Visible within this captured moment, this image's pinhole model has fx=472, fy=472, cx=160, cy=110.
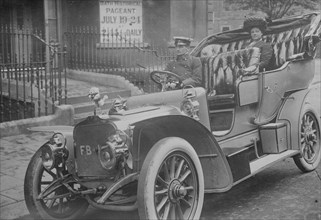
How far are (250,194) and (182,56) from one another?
180 centimetres

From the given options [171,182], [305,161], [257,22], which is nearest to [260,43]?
[257,22]

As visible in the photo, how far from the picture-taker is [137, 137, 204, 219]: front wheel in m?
3.64

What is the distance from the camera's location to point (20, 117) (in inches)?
359

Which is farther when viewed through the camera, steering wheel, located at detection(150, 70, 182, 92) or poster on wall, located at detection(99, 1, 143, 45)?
poster on wall, located at detection(99, 1, 143, 45)

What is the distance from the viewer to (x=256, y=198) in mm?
5156

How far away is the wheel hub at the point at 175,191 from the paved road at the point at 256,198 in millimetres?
767

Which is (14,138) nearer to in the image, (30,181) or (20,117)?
(20,117)

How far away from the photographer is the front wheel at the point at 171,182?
3641 mm

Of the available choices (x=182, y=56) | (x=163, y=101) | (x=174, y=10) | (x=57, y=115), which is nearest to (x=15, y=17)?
(x=174, y=10)

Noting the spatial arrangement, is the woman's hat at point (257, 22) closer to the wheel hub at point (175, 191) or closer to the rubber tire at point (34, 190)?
the wheel hub at point (175, 191)

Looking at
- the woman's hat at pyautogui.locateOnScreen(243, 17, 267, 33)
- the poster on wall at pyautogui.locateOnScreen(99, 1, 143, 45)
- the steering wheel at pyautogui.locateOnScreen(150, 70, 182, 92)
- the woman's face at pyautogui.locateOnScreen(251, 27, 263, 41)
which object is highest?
the poster on wall at pyautogui.locateOnScreen(99, 1, 143, 45)

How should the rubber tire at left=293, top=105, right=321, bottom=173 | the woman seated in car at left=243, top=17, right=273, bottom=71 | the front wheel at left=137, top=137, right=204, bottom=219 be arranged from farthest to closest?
1. the woman seated in car at left=243, top=17, right=273, bottom=71
2. the rubber tire at left=293, top=105, right=321, bottom=173
3. the front wheel at left=137, top=137, right=204, bottom=219

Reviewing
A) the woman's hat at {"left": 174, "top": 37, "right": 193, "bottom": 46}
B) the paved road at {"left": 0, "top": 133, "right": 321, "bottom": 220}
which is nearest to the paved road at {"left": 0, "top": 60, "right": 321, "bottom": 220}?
the paved road at {"left": 0, "top": 133, "right": 321, "bottom": 220}

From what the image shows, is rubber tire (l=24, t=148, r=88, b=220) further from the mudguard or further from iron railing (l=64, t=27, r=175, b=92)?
iron railing (l=64, t=27, r=175, b=92)
